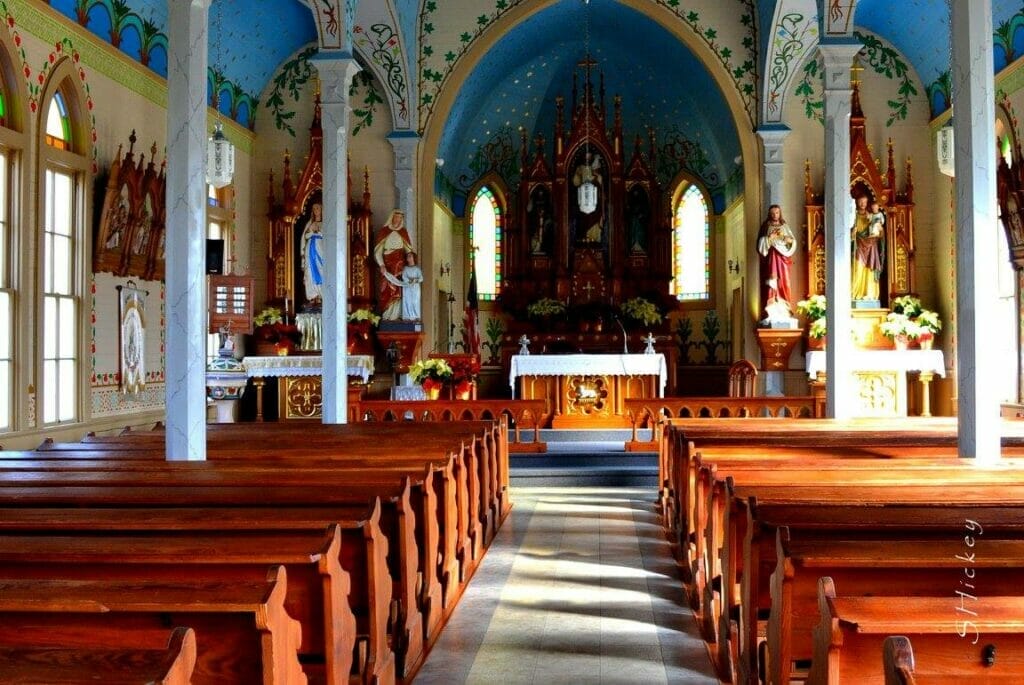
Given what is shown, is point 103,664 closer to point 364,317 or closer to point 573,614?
point 573,614

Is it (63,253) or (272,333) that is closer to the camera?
(63,253)

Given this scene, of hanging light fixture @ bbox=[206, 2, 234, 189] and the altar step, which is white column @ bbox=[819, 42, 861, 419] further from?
hanging light fixture @ bbox=[206, 2, 234, 189]

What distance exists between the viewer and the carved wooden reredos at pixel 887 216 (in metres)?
16.6

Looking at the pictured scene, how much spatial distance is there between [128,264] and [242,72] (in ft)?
16.0

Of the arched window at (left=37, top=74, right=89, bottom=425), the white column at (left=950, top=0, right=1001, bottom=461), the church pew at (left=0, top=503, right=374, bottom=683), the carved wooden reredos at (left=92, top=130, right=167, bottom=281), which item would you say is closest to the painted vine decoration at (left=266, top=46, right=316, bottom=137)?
the carved wooden reredos at (left=92, top=130, right=167, bottom=281)

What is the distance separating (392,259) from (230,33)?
3.98m

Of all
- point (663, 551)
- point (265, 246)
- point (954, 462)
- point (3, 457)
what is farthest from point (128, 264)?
point (954, 462)

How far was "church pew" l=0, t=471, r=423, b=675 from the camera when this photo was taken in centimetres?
539

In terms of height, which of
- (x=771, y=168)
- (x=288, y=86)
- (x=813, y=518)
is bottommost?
(x=813, y=518)

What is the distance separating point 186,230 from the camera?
8.11 m

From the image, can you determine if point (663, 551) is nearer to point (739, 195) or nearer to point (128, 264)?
point (128, 264)

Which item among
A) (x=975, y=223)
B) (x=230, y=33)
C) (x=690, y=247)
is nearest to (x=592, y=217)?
(x=690, y=247)

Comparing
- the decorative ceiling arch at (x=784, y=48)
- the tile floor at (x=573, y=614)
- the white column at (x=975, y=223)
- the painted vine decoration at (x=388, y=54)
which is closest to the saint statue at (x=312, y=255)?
the painted vine decoration at (x=388, y=54)

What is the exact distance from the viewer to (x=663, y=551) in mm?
8625
